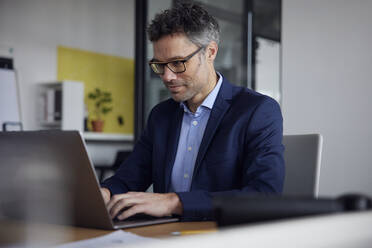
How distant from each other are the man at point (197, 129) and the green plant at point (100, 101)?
14.6ft

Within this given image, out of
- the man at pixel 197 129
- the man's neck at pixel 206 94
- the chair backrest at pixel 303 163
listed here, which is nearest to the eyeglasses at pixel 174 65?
the man at pixel 197 129

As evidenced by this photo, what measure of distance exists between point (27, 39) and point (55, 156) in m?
4.96

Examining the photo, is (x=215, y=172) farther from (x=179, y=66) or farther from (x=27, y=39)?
(x=27, y=39)

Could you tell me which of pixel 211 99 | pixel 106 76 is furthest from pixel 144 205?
pixel 106 76

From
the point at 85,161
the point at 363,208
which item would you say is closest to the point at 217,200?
the point at 363,208

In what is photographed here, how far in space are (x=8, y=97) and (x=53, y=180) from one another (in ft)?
14.8

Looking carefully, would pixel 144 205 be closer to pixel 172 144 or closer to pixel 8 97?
pixel 172 144

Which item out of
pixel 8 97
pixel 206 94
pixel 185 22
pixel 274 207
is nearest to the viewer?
pixel 274 207

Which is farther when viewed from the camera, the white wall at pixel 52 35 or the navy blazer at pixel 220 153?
the white wall at pixel 52 35

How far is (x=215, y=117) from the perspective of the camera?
1.49 meters

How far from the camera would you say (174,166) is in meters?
1.53

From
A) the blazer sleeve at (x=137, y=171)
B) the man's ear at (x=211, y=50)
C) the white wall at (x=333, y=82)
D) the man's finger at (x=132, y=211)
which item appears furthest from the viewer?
the white wall at (x=333, y=82)

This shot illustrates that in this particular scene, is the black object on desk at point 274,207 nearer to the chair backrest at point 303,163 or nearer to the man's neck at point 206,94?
the chair backrest at point 303,163

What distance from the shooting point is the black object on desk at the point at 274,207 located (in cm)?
46
